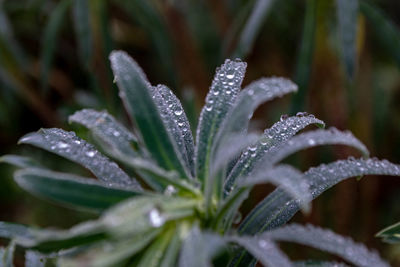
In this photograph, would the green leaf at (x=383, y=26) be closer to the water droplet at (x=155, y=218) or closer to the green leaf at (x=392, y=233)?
the green leaf at (x=392, y=233)

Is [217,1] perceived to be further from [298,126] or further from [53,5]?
[298,126]

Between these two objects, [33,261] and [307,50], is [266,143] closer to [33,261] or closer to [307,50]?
[33,261]

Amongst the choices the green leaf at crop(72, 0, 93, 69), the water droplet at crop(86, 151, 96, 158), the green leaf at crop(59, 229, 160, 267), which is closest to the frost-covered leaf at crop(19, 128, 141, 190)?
the water droplet at crop(86, 151, 96, 158)

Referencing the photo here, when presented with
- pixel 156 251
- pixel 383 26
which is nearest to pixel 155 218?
pixel 156 251

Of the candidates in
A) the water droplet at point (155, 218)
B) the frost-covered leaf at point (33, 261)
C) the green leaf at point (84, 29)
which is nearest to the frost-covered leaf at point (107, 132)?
the water droplet at point (155, 218)

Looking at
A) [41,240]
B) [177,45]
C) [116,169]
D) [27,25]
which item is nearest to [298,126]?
[116,169]
